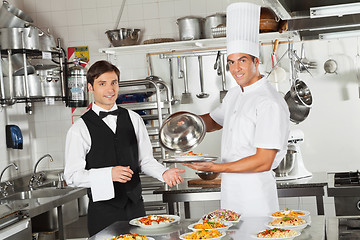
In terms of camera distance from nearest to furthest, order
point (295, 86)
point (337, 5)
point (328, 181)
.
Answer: point (337, 5)
point (328, 181)
point (295, 86)

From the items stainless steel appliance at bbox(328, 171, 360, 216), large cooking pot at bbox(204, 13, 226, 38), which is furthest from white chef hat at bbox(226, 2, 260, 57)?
large cooking pot at bbox(204, 13, 226, 38)

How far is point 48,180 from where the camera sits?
5680 millimetres

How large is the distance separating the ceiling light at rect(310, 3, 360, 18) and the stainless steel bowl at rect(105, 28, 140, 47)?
3174 millimetres

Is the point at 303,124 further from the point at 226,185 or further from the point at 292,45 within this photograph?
the point at 226,185

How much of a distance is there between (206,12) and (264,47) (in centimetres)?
68

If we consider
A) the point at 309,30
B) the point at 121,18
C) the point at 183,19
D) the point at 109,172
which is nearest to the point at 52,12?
the point at 121,18

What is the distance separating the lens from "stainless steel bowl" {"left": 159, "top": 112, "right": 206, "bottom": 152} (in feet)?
10.5

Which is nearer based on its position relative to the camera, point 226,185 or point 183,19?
point 226,185

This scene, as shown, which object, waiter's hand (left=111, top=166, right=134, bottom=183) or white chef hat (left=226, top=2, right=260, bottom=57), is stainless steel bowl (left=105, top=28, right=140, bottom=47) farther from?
waiter's hand (left=111, top=166, right=134, bottom=183)

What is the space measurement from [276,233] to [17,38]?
3.22m

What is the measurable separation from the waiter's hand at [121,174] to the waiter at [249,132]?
34 cm

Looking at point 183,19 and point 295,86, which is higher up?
point 183,19

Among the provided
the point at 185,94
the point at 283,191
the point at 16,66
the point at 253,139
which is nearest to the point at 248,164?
the point at 253,139

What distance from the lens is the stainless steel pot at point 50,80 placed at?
16.4ft
